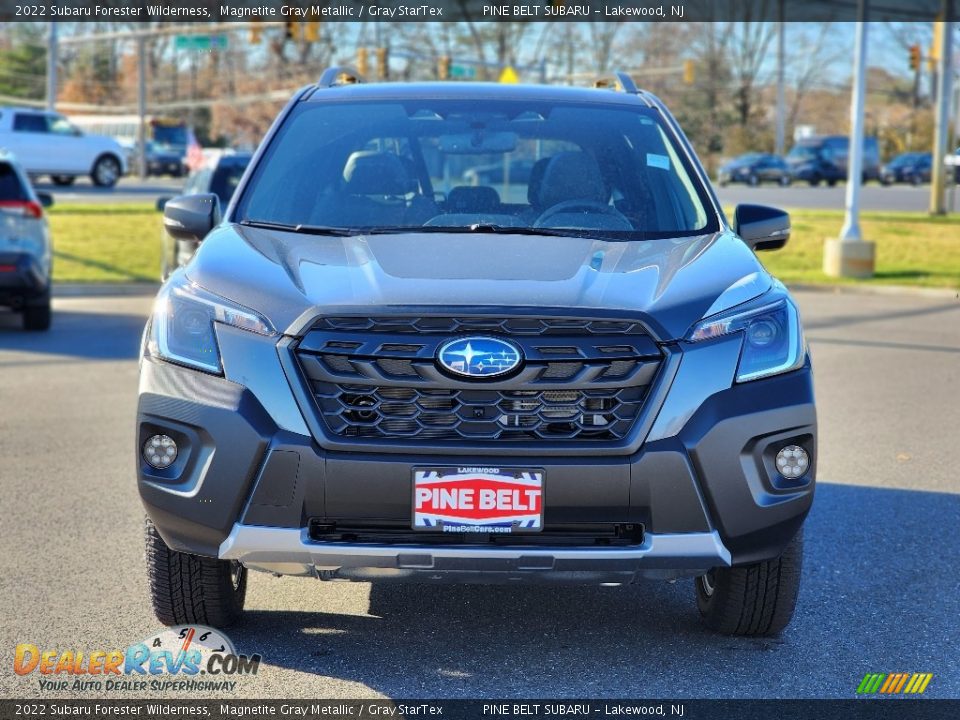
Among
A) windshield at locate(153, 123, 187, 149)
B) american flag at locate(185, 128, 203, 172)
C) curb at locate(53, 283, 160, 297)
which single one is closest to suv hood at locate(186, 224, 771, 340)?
curb at locate(53, 283, 160, 297)

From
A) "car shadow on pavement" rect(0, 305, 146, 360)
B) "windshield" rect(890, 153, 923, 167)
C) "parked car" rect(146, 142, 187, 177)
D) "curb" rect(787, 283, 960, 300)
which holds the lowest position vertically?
"parked car" rect(146, 142, 187, 177)

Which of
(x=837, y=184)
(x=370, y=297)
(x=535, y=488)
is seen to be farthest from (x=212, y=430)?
(x=837, y=184)

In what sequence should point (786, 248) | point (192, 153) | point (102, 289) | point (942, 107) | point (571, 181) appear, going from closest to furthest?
point (571, 181), point (102, 289), point (786, 248), point (942, 107), point (192, 153)

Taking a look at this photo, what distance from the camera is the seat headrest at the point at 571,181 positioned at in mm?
5254

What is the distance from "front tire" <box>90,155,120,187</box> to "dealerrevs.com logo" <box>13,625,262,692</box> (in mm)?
39475

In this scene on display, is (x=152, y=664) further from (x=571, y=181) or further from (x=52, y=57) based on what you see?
(x=52, y=57)

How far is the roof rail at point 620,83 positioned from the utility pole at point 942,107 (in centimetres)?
2386

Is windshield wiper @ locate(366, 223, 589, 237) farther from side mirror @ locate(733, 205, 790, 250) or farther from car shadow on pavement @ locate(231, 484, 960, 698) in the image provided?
car shadow on pavement @ locate(231, 484, 960, 698)

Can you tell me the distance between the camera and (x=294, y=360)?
12.9 feet

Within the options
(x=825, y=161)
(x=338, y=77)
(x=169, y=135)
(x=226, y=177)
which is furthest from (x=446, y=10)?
(x=338, y=77)

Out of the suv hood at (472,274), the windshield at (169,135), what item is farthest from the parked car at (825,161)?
the suv hood at (472,274)

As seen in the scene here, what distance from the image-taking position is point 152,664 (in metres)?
4.27

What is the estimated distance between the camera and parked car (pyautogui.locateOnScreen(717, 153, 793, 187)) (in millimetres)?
60781

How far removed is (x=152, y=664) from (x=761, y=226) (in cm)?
267
